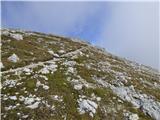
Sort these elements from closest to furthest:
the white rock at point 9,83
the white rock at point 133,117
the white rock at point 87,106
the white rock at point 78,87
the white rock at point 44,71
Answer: the white rock at point 87,106 → the white rock at point 133,117 → the white rock at point 9,83 → the white rock at point 78,87 → the white rock at point 44,71

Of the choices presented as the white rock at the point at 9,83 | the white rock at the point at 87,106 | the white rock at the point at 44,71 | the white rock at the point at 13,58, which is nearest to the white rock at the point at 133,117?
the white rock at the point at 87,106

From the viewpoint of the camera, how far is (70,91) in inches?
1342

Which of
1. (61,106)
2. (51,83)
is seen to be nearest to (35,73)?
(51,83)

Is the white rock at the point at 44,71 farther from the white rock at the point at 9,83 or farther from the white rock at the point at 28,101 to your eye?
the white rock at the point at 28,101

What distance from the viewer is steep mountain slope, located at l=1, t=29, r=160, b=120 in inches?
1193

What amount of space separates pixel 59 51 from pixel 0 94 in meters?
25.7

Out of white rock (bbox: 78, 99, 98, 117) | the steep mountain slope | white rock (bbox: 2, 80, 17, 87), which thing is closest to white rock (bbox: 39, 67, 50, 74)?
the steep mountain slope

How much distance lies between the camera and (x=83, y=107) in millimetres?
31656

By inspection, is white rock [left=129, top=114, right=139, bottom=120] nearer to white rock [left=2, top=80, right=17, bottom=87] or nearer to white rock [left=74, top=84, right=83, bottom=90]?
white rock [left=74, top=84, right=83, bottom=90]

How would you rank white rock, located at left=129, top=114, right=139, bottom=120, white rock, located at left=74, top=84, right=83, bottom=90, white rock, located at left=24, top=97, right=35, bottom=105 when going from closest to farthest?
white rock, located at left=24, top=97, right=35, bottom=105, white rock, located at left=129, top=114, right=139, bottom=120, white rock, located at left=74, top=84, right=83, bottom=90

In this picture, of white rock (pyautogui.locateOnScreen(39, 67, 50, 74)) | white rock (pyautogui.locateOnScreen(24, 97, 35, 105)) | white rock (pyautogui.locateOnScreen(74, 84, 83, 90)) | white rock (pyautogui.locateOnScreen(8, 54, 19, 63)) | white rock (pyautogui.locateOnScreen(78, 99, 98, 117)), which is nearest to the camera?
white rock (pyautogui.locateOnScreen(24, 97, 35, 105))

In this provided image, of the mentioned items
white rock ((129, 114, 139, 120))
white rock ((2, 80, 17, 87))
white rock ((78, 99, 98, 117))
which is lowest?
white rock ((129, 114, 139, 120))

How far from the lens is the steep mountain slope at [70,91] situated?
30.3 metres

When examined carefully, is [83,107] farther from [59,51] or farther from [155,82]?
[59,51]
